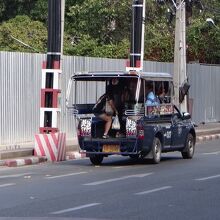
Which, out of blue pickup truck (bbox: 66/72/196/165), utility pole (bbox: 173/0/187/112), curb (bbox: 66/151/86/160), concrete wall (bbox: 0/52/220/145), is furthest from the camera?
utility pole (bbox: 173/0/187/112)

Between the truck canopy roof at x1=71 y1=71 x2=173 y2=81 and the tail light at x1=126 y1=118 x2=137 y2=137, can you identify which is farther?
the truck canopy roof at x1=71 y1=71 x2=173 y2=81

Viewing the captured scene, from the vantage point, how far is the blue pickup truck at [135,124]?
63.1 ft

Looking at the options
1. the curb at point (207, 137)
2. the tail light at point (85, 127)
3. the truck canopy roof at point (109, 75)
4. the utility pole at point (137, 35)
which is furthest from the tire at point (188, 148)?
the curb at point (207, 137)

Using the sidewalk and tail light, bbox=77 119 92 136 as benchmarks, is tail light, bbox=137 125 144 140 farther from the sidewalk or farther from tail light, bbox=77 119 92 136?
the sidewalk

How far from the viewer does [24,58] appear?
25.4m

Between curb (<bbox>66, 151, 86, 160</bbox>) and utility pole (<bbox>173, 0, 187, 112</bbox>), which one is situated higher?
utility pole (<bbox>173, 0, 187, 112</bbox>)

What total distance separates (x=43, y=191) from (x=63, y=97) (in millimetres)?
13661

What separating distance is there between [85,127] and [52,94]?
8.23ft

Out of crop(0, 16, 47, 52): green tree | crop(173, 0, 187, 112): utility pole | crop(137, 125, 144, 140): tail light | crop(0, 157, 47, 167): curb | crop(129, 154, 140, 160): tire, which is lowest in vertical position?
crop(0, 157, 47, 167): curb

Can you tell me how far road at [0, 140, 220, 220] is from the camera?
38.6 ft

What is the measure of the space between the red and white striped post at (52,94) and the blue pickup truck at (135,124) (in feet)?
4.73

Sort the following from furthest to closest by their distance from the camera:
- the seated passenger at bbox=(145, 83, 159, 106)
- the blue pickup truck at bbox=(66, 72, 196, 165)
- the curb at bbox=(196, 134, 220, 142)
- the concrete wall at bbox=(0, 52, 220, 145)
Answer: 1. the curb at bbox=(196, 134, 220, 142)
2. the concrete wall at bbox=(0, 52, 220, 145)
3. the seated passenger at bbox=(145, 83, 159, 106)
4. the blue pickup truck at bbox=(66, 72, 196, 165)

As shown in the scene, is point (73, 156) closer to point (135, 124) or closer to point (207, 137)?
point (135, 124)

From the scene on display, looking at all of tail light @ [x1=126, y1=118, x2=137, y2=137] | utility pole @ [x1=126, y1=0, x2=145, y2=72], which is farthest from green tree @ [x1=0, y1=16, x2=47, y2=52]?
tail light @ [x1=126, y1=118, x2=137, y2=137]
